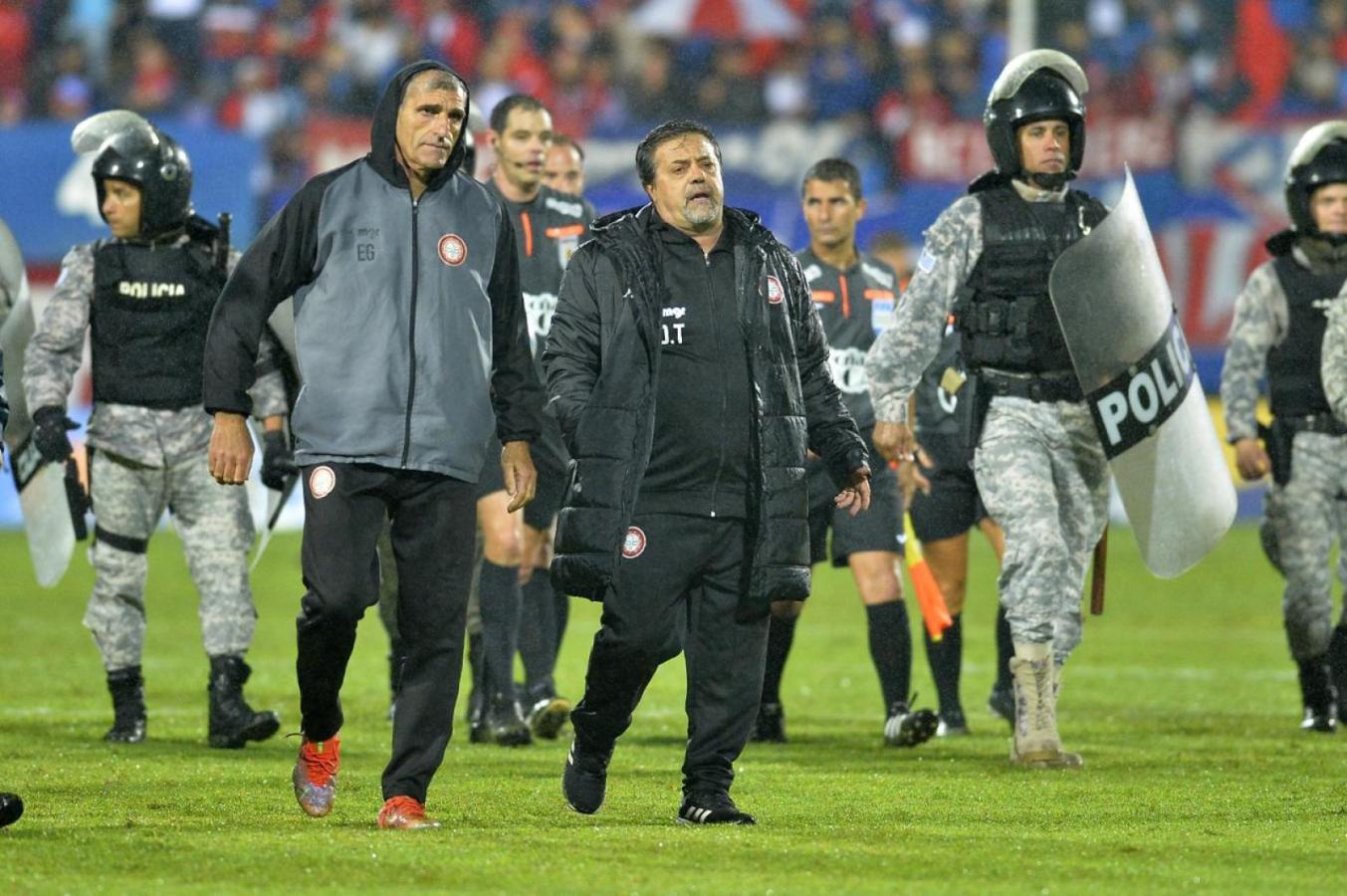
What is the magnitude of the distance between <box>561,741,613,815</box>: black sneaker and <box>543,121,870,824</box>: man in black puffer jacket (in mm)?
142

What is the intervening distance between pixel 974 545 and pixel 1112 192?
4580 millimetres

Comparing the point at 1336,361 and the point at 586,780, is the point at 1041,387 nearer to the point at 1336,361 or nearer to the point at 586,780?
the point at 1336,361

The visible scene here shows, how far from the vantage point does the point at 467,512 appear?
688cm

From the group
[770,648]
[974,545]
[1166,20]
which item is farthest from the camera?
[1166,20]

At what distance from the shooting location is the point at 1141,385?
8.56 meters

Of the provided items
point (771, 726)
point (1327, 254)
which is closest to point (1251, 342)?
point (1327, 254)

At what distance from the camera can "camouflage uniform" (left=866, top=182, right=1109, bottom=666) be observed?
8.70 m

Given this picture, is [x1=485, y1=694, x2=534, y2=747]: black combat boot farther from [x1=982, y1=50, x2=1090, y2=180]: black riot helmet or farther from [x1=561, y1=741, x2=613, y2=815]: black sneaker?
[x1=982, y1=50, x2=1090, y2=180]: black riot helmet

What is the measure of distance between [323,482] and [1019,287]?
314cm

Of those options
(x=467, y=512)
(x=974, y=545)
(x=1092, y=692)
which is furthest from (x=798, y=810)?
(x=974, y=545)

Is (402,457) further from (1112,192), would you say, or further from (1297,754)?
(1112,192)

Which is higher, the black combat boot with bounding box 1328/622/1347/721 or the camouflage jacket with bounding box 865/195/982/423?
the camouflage jacket with bounding box 865/195/982/423

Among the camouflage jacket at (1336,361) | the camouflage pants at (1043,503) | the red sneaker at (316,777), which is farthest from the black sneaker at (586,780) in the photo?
the camouflage jacket at (1336,361)

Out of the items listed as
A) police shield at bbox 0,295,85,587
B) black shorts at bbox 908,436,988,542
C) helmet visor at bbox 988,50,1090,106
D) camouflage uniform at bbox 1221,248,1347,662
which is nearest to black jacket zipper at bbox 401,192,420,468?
helmet visor at bbox 988,50,1090,106
